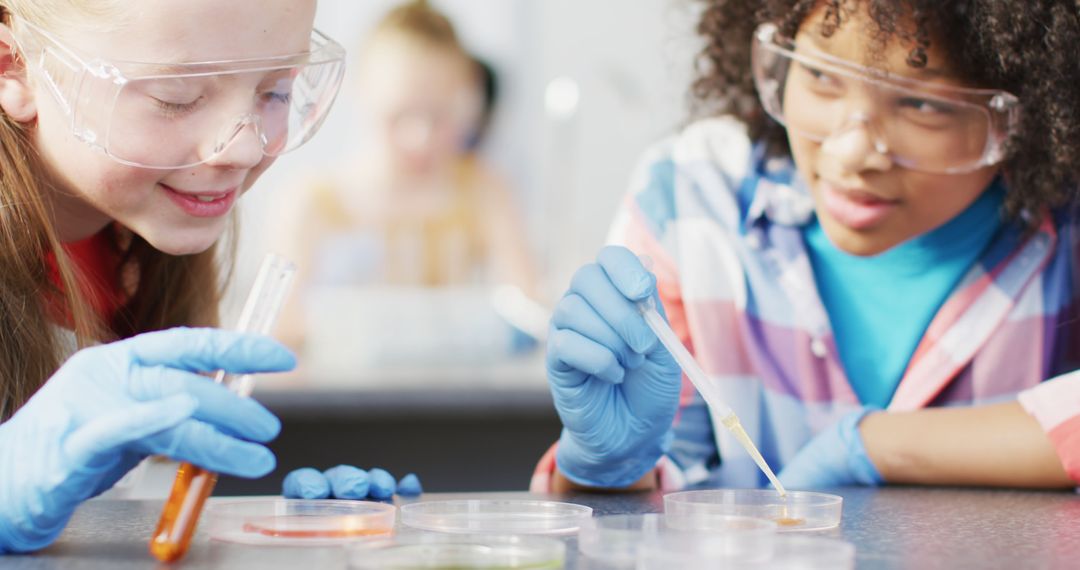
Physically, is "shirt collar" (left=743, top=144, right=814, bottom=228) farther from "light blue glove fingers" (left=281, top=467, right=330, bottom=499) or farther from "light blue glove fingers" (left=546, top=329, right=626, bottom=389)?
"light blue glove fingers" (left=281, top=467, right=330, bottom=499)

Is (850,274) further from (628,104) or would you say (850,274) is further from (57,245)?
(628,104)

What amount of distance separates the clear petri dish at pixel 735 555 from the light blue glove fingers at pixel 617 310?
36 cm

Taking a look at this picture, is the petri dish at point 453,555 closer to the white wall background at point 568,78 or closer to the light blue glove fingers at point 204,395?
the light blue glove fingers at point 204,395

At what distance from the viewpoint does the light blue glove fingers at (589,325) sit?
125cm

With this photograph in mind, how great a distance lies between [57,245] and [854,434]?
963mm

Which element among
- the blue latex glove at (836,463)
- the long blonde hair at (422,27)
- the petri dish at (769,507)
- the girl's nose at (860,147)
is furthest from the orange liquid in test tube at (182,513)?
the long blonde hair at (422,27)

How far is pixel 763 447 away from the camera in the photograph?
1.75 meters

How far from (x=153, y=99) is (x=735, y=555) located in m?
0.76

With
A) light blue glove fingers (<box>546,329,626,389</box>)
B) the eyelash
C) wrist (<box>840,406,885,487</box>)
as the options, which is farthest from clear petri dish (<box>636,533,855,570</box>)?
the eyelash

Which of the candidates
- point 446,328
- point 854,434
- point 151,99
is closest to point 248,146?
point 151,99

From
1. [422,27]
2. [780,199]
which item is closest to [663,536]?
[780,199]

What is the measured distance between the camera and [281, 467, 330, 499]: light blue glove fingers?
4.00ft

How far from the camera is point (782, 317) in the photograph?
68.9 inches

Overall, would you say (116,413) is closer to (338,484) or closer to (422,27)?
(338,484)
